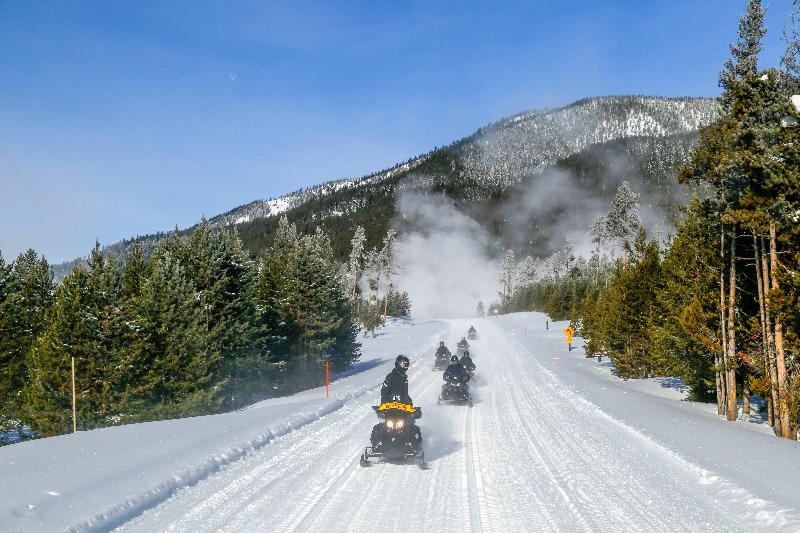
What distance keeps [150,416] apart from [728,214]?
22.6 meters

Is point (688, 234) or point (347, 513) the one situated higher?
point (688, 234)

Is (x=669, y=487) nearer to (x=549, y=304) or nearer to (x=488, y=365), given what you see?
(x=488, y=365)

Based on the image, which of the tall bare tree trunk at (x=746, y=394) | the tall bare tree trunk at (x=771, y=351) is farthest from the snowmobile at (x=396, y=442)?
the tall bare tree trunk at (x=746, y=394)

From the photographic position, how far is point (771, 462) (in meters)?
10.5

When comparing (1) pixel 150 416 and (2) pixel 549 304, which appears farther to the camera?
(2) pixel 549 304

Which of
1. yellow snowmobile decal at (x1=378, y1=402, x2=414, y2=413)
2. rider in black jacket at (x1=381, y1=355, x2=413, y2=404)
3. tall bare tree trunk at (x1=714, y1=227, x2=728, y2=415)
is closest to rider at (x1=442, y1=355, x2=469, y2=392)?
rider in black jacket at (x1=381, y1=355, x2=413, y2=404)

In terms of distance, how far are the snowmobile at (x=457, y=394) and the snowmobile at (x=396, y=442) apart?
25.6 feet

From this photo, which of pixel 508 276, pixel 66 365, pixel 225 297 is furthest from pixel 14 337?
pixel 508 276

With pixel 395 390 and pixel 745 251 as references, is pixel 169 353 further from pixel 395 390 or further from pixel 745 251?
pixel 745 251

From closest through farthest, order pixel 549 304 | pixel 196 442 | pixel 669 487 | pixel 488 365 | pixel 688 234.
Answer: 1. pixel 669 487
2. pixel 196 442
3. pixel 688 234
4. pixel 488 365
5. pixel 549 304

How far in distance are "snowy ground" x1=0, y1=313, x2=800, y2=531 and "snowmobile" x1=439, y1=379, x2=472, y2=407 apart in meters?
2.60

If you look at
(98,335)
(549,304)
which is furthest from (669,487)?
(549,304)

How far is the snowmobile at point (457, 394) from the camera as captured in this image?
18.8 meters

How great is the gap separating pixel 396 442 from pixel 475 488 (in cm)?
207
